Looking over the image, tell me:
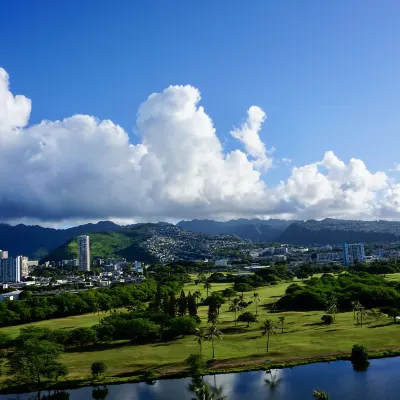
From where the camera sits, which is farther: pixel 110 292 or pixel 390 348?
pixel 110 292

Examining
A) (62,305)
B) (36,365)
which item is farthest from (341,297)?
(36,365)

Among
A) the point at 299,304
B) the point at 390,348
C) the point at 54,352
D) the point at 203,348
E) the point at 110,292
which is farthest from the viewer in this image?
the point at 110,292

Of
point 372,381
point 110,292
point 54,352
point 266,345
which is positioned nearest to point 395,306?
point 266,345

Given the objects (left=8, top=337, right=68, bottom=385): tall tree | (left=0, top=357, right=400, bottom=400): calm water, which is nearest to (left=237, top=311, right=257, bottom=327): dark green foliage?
(left=0, top=357, right=400, bottom=400): calm water

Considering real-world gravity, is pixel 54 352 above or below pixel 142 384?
above

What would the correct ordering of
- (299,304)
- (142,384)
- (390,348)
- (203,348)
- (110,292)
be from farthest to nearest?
(110,292)
(299,304)
(203,348)
(390,348)
(142,384)

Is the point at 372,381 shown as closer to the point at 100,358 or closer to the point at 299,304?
the point at 100,358
